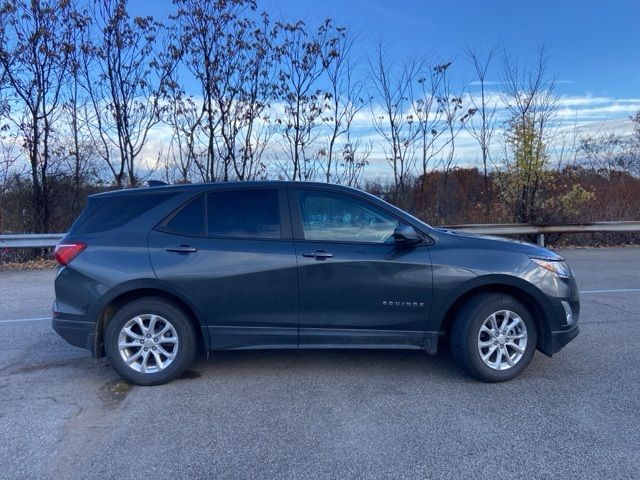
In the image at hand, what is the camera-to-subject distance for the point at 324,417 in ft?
13.1

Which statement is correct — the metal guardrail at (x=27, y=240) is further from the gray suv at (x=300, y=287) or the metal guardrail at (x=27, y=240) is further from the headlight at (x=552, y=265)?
the headlight at (x=552, y=265)

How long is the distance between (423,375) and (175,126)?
12.0 meters

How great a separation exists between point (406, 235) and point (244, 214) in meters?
1.43

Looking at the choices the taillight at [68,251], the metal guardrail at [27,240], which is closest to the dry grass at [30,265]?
the metal guardrail at [27,240]

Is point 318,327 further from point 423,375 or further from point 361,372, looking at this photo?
point 423,375

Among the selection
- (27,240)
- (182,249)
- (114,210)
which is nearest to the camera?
(182,249)

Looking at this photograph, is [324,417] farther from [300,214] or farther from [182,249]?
[182,249]

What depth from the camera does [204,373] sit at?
4930mm

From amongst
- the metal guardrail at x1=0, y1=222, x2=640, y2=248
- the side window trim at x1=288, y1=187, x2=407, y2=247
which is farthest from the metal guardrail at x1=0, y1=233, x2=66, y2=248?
the side window trim at x1=288, y1=187, x2=407, y2=247

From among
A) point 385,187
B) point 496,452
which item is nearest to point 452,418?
point 496,452

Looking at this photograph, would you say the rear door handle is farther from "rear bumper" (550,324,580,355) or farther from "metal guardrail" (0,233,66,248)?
"metal guardrail" (0,233,66,248)

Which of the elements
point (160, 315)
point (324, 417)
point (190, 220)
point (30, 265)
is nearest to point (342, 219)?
point (190, 220)

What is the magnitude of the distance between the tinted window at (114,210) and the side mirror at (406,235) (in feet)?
6.60

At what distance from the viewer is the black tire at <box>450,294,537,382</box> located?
14.9ft
